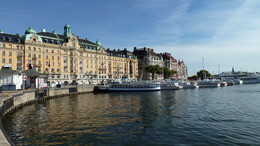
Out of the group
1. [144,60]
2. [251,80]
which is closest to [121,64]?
[144,60]

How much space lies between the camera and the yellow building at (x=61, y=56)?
8381 centimetres

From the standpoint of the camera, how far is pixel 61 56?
99.8 metres

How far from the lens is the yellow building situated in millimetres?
83812

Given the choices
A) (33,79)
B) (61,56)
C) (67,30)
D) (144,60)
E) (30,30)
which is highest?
(67,30)

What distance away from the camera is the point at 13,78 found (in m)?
48.2

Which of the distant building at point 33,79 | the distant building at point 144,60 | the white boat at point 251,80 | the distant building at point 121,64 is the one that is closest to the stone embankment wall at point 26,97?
the distant building at point 33,79

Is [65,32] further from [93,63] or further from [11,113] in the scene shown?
[11,113]

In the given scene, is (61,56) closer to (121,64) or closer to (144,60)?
(121,64)

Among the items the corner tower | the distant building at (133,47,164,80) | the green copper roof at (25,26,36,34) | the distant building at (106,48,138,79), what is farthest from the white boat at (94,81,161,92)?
the distant building at (133,47,164,80)

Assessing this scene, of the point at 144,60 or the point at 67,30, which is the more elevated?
the point at 67,30

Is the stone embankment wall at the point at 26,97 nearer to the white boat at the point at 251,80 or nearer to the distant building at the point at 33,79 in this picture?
the distant building at the point at 33,79

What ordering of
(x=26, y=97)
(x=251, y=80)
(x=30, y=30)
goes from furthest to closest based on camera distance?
(x=251, y=80), (x=30, y=30), (x=26, y=97)

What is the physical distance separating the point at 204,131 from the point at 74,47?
97078 mm

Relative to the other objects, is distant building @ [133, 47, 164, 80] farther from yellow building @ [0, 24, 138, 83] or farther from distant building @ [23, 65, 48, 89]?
distant building @ [23, 65, 48, 89]
